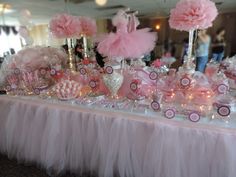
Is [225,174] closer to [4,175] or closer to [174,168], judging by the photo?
[174,168]

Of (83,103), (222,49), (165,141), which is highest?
(222,49)

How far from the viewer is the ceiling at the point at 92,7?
173 centimetres

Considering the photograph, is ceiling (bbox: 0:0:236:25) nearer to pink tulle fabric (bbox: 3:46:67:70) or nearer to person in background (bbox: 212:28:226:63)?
person in background (bbox: 212:28:226:63)

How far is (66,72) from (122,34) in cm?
66

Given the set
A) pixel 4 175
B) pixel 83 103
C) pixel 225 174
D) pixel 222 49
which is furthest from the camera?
pixel 222 49

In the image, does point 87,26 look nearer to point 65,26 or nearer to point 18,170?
point 65,26

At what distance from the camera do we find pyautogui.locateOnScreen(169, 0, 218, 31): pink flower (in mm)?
1085

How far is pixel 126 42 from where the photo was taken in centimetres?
120

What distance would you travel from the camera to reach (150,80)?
1.31 meters

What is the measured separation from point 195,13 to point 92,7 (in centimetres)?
134

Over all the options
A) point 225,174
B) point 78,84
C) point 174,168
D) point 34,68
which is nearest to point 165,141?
point 174,168

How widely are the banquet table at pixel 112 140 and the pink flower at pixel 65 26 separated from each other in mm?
533

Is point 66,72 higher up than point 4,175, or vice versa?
point 66,72

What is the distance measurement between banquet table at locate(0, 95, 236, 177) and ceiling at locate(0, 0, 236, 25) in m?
0.95
